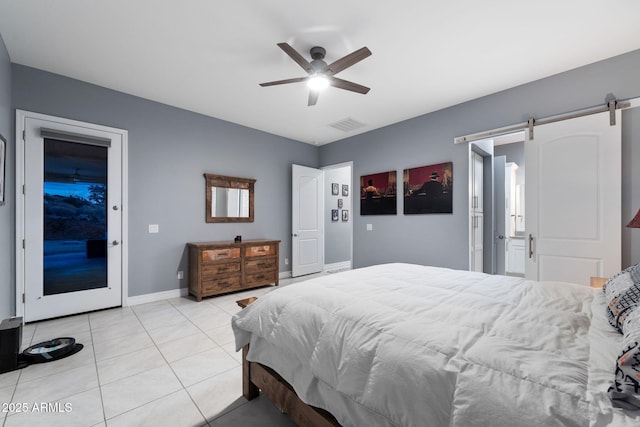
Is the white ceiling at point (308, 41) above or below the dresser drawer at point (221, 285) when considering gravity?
above

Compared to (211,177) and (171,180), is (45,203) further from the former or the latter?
(211,177)

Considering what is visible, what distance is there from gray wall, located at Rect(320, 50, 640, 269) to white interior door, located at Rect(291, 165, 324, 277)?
60 centimetres

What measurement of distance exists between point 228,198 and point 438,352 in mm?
4137

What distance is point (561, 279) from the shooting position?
9.50ft

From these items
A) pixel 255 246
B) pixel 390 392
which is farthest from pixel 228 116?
pixel 390 392

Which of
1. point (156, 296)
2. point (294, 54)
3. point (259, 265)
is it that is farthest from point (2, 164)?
point (259, 265)

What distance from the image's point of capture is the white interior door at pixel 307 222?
5367 mm

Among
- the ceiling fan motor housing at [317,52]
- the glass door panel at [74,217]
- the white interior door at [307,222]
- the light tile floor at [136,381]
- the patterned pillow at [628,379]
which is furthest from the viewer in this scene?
the white interior door at [307,222]

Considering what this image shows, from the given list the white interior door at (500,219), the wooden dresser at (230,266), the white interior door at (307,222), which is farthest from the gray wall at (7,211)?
the white interior door at (500,219)

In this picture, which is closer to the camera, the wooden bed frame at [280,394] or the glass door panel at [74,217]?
the wooden bed frame at [280,394]

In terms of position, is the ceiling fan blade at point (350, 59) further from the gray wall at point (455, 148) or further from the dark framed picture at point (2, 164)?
the dark framed picture at point (2, 164)

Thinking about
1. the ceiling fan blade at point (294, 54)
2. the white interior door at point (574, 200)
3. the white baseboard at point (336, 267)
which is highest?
the ceiling fan blade at point (294, 54)

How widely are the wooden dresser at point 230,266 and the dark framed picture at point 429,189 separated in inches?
91.2

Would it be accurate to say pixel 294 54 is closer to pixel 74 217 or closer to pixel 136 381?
pixel 136 381
